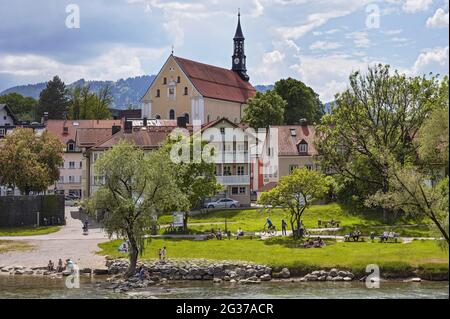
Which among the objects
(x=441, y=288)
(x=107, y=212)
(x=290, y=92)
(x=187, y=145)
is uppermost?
(x=290, y=92)

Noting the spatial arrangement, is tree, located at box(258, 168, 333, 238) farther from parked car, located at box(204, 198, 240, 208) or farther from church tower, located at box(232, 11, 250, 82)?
church tower, located at box(232, 11, 250, 82)

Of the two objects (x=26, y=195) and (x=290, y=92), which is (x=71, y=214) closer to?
(x=26, y=195)

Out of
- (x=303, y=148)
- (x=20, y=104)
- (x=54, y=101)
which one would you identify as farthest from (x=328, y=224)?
(x=20, y=104)

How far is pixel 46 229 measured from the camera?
246 ft

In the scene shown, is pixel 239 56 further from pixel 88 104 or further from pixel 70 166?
pixel 70 166

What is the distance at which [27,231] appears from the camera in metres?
74.3

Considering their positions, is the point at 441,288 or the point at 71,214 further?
the point at 71,214

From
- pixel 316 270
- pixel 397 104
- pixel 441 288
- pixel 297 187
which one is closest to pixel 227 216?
pixel 297 187

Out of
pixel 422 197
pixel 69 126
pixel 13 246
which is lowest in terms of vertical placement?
pixel 13 246

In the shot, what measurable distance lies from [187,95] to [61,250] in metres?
68.3

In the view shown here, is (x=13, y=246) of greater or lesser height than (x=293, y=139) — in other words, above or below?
below

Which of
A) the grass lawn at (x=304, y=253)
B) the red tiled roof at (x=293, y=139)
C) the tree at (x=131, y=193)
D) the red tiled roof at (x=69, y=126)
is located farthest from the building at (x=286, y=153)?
the tree at (x=131, y=193)
